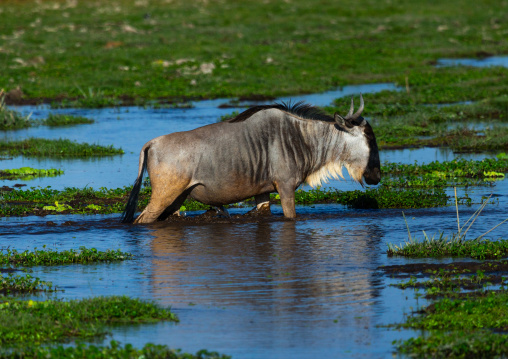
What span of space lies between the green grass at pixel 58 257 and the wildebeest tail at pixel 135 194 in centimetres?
201

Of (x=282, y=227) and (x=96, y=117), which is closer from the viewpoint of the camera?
(x=282, y=227)

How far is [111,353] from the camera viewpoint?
7.12 meters

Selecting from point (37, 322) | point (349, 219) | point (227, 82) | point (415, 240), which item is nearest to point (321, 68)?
point (227, 82)

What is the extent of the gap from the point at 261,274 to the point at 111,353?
3302 mm

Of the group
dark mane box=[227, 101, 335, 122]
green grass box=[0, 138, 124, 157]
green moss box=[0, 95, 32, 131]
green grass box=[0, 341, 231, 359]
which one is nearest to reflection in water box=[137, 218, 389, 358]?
green grass box=[0, 341, 231, 359]

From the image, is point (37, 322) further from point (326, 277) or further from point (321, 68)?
point (321, 68)

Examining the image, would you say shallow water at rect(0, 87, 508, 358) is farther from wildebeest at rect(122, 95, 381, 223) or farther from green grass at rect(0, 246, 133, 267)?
wildebeest at rect(122, 95, 381, 223)

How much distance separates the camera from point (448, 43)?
4241cm

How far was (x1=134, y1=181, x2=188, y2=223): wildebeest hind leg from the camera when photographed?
497 inches

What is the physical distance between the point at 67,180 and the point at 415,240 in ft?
27.9

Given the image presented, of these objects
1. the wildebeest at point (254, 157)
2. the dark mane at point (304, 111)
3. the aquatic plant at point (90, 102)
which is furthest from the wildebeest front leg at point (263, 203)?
the aquatic plant at point (90, 102)

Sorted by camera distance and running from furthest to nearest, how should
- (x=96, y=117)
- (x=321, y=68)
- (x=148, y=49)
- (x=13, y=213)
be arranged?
(x=148, y=49) < (x=321, y=68) < (x=96, y=117) < (x=13, y=213)

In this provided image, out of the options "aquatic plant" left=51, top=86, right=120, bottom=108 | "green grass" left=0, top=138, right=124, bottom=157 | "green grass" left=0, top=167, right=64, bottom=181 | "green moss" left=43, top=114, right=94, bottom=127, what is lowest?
"green grass" left=0, top=167, right=64, bottom=181

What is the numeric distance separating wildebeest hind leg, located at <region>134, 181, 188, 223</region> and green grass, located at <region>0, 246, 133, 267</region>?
1.77 m
